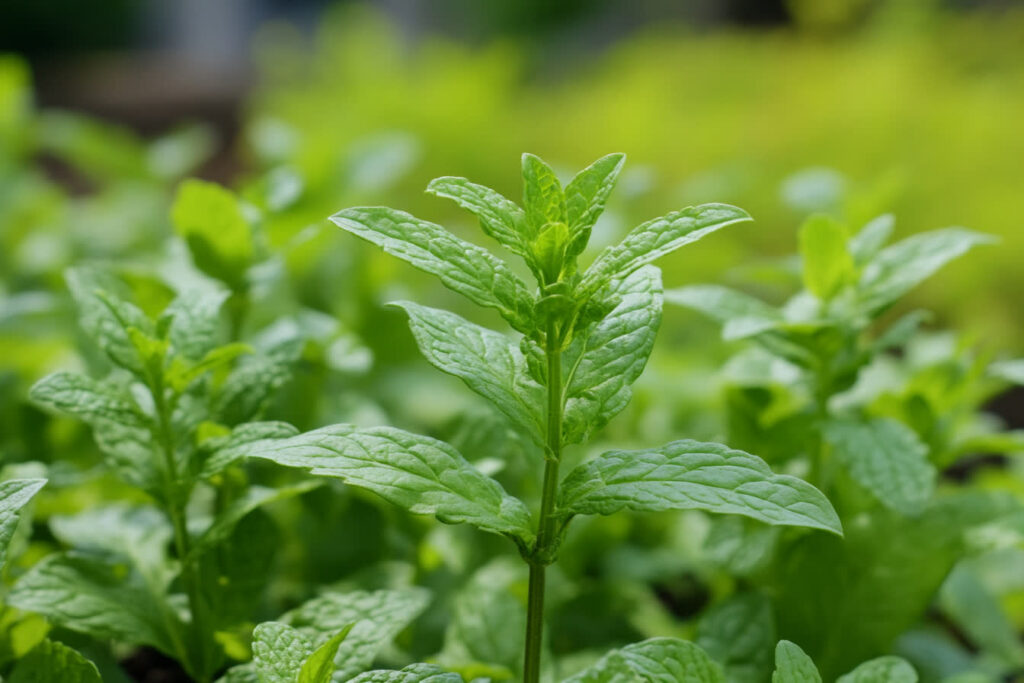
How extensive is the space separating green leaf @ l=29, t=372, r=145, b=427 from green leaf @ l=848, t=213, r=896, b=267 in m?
0.50

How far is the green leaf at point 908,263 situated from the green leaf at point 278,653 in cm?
44

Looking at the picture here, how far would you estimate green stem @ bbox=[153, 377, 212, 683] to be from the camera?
2.02ft

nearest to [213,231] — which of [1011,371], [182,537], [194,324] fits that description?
[194,324]

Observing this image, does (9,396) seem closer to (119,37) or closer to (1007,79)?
(1007,79)

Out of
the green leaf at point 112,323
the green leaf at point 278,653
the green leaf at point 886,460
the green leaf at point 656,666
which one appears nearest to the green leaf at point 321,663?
the green leaf at point 278,653

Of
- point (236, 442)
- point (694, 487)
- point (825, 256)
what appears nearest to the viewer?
point (694, 487)

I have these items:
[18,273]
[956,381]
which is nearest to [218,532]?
[956,381]

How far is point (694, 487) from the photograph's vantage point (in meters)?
0.49

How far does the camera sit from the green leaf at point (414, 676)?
50 cm

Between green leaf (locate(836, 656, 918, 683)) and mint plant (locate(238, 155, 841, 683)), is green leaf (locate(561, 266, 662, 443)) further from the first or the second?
green leaf (locate(836, 656, 918, 683))

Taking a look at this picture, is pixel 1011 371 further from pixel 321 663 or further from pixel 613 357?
pixel 321 663

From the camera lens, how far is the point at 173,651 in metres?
0.64

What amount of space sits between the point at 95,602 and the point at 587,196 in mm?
383

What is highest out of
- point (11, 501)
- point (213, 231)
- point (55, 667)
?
point (213, 231)
